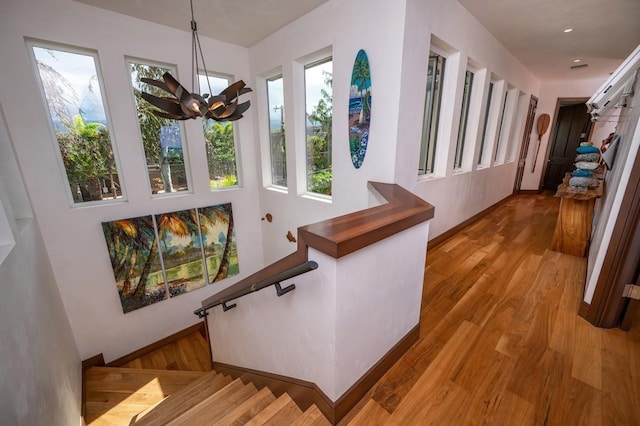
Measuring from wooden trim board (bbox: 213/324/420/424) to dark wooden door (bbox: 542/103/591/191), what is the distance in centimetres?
734

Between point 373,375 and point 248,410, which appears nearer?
point 373,375

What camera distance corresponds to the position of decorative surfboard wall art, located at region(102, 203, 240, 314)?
3.02 m

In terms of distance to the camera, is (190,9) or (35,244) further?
(190,9)

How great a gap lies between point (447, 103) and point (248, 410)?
10.9ft

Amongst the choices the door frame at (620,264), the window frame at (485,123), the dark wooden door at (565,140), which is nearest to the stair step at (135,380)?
the door frame at (620,264)

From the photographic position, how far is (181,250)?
345 centimetres

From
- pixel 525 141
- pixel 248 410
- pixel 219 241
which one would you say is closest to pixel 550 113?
pixel 525 141

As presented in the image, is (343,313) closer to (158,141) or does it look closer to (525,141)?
(158,141)

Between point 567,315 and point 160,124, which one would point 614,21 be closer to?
point 567,315

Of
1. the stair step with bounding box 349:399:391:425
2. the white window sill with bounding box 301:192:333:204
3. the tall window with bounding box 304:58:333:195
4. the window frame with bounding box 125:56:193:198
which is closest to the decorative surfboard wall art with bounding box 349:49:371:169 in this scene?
the tall window with bounding box 304:58:333:195

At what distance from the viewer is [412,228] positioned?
1.33m

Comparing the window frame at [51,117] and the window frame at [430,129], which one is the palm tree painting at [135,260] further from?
the window frame at [430,129]

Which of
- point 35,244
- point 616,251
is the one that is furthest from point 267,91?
point 616,251

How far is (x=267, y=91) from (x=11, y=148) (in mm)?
2741
